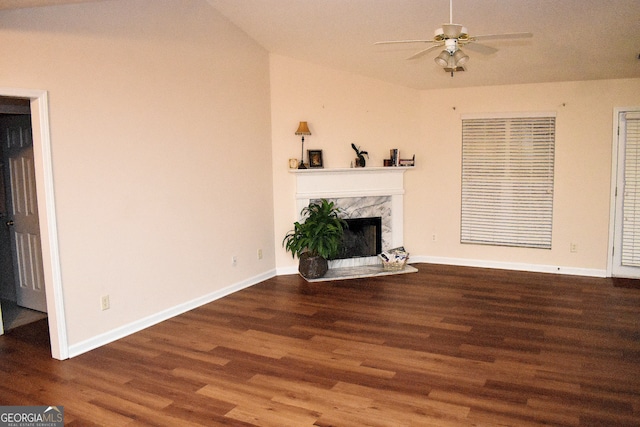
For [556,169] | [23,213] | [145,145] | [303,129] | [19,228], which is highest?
[303,129]

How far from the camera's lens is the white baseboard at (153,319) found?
3953mm

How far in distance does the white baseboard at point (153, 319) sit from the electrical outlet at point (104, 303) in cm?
22

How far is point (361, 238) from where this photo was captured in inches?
265

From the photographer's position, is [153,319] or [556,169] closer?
[153,319]

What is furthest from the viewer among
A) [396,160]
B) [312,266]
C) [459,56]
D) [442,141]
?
[442,141]

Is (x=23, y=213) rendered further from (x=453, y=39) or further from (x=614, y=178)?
(x=614, y=178)

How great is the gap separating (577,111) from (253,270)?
4410mm

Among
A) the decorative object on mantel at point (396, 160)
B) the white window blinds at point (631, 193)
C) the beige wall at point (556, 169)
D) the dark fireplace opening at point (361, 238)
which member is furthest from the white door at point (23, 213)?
the white window blinds at point (631, 193)

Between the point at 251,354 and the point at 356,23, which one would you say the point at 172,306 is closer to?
the point at 251,354

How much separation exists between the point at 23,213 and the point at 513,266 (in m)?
5.78

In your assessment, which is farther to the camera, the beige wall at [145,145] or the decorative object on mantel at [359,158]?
the decorative object on mantel at [359,158]

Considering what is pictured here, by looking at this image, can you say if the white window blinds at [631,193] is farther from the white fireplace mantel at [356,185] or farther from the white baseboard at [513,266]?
Answer: the white fireplace mantel at [356,185]

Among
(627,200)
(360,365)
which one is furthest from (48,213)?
(627,200)

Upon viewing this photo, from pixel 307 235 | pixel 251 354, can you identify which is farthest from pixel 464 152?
pixel 251 354
